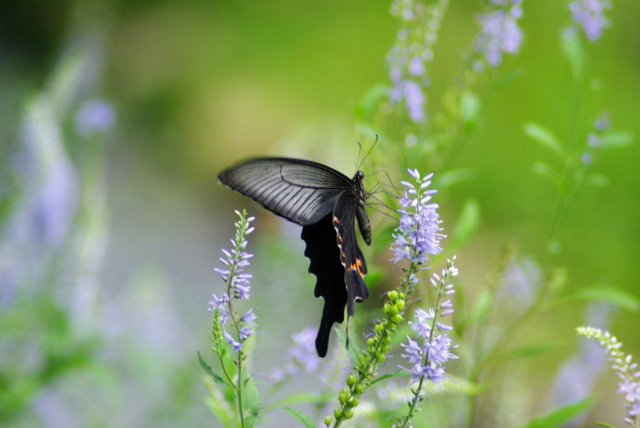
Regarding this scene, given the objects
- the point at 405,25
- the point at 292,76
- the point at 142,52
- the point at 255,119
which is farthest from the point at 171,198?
the point at 405,25

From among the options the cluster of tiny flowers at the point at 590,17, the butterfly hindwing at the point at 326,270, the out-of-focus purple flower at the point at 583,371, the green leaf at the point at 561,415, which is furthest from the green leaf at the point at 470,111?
the out-of-focus purple flower at the point at 583,371

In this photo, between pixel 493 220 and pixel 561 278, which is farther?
pixel 493 220

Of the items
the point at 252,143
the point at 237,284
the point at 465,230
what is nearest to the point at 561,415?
the point at 465,230

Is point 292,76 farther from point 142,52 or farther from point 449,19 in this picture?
point 142,52

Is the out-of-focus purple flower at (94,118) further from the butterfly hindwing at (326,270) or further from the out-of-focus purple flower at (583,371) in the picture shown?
the out-of-focus purple flower at (583,371)

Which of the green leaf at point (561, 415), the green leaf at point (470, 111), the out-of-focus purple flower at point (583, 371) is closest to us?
the green leaf at point (561, 415)

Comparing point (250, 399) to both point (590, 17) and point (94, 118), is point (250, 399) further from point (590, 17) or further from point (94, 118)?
point (94, 118)
